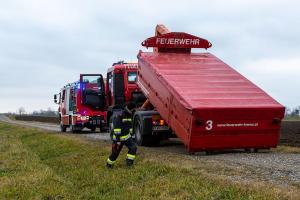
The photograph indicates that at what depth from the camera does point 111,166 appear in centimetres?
1203

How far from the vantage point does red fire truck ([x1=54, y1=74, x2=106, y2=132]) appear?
22948 millimetres

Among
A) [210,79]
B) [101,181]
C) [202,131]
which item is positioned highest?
[210,79]

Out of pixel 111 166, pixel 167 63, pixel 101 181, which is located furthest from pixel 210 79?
pixel 101 181

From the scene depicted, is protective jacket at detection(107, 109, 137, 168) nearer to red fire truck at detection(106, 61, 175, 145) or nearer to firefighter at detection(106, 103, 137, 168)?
firefighter at detection(106, 103, 137, 168)

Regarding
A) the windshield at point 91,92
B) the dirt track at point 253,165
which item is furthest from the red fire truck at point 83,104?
the dirt track at point 253,165

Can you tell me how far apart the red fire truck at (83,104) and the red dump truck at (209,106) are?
600 centimetres

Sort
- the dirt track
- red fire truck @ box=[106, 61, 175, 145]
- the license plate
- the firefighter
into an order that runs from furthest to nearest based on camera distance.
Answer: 1. red fire truck @ box=[106, 61, 175, 145]
2. the license plate
3. the firefighter
4. the dirt track

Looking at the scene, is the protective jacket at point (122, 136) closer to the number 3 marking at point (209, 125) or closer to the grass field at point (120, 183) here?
the grass field at point (120, 183)

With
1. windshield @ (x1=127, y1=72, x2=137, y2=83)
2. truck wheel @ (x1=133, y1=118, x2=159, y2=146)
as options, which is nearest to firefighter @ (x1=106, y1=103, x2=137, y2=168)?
truck wheel @ (x1=133, y1=118, x2=159, y2=146)

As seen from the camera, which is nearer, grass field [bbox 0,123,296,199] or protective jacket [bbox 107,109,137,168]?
grass field [bbox 0,123,296,199]

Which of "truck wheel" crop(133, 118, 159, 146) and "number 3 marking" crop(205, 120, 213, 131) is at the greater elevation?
"number 3 marking" crop(205, 120, 213, 131)

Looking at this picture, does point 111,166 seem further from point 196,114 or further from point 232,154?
point 232,154

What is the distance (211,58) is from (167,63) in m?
1.71

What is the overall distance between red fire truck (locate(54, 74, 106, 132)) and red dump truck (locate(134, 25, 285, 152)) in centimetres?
600
